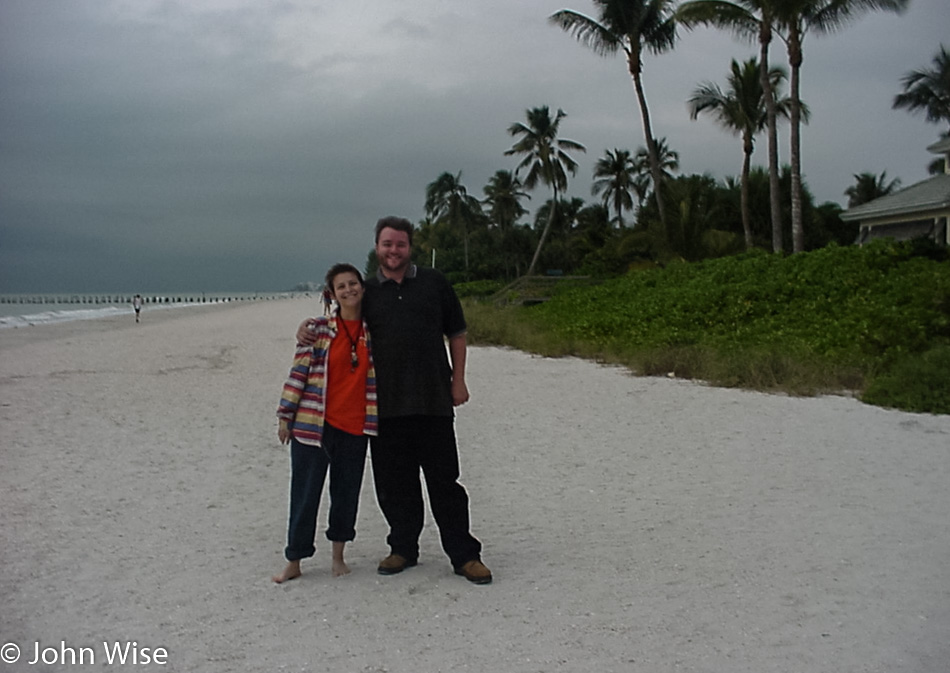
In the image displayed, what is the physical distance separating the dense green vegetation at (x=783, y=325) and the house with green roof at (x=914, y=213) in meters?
4.72

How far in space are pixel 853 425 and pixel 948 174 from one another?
2056 cm

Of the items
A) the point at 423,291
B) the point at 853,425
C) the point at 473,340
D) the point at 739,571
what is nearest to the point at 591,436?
the point at 853,425

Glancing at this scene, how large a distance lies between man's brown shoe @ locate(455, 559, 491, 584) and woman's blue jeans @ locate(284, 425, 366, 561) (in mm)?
584

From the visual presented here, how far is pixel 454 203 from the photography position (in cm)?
7081

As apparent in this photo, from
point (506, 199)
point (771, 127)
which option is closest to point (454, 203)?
point (506, 199)

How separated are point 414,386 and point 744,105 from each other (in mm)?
29116

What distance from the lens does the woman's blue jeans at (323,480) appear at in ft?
12.7

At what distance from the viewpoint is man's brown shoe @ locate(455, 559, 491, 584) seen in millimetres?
3979

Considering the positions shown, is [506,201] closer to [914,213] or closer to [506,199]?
[506,199]

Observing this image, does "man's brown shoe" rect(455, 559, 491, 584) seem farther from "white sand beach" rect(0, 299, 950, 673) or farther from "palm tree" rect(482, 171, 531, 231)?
"palm tree" rect(482, 171, 531, 231)

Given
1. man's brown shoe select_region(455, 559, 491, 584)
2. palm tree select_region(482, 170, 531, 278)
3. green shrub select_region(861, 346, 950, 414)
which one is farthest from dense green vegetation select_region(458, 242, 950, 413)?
palm tree select_region(482, 170, 531, 278)

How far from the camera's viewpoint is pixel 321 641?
132 inches

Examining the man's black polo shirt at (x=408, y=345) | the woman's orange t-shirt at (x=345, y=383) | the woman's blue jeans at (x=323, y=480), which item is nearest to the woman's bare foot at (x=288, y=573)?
the woman's blue jeans at (x=323, y=480)

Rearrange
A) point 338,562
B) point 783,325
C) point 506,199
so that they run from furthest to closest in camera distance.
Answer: point 506,199 → point 783,325 → point 338,562
